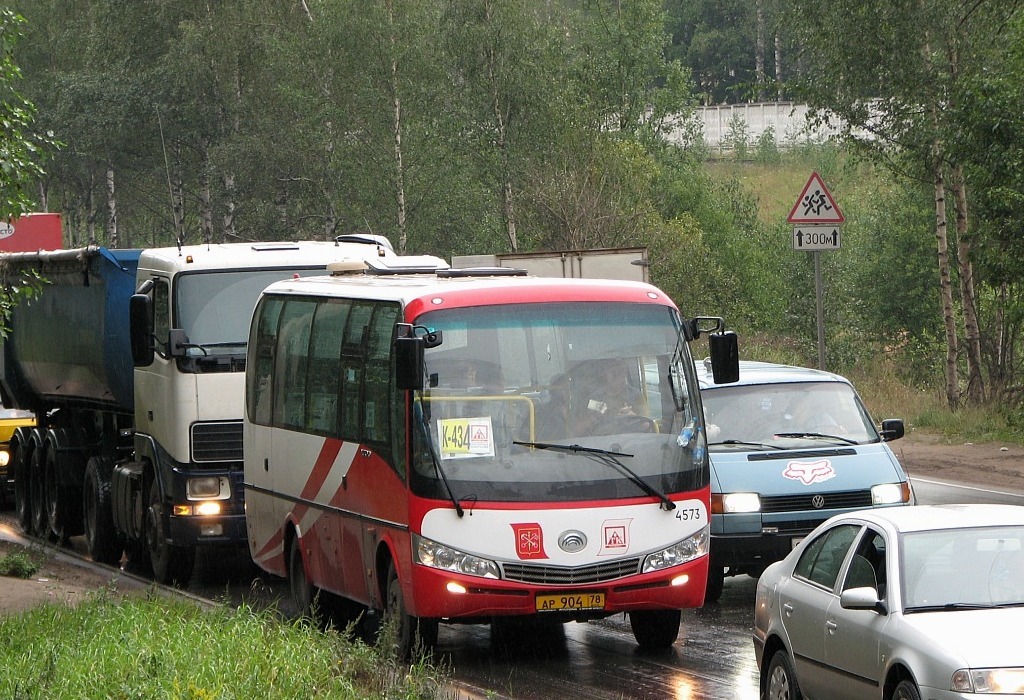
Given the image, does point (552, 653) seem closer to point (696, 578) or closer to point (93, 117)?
point (696, 578)

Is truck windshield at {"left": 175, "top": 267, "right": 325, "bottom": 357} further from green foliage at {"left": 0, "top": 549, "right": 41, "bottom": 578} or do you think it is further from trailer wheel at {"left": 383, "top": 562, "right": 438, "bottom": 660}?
trailer wheel at {"left": 383, "top": 562, "right": 438, "bottom": 660}

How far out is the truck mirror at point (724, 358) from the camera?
11.6 metres

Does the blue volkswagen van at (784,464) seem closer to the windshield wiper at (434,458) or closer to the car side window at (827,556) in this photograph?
the windshield wiper at (434,458)

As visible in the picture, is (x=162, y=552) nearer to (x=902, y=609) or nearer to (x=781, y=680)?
(x=781, y=680)

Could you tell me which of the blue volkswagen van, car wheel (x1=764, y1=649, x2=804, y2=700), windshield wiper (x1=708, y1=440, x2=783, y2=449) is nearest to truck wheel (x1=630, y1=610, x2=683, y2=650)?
the blue volkswagen van

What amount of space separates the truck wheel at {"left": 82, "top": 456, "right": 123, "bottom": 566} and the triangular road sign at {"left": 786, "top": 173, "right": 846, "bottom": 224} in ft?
31.7

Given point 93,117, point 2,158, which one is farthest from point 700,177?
point 2,158

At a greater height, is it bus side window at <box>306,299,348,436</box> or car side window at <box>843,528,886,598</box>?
bus side window at <box>306,299,348,436</box>

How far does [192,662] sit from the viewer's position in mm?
8969

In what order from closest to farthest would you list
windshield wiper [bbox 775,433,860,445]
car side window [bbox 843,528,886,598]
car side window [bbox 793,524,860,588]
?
car side window [bbox 843,528,886,598], car side window [bbox 793,524,860,588], windshield wiper [bbox 775,433,860,445]

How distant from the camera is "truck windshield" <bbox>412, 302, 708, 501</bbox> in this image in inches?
412

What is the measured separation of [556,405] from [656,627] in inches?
72.1

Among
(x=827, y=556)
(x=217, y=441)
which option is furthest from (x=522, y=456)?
(x=217, y=441)

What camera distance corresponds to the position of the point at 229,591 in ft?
51.3
